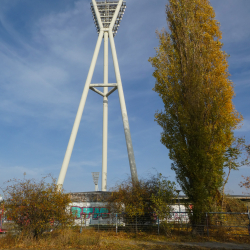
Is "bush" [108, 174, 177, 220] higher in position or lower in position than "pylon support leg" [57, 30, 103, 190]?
lower

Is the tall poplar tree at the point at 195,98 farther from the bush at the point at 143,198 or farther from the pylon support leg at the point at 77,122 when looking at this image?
the pylon support leg at the point at 77,122

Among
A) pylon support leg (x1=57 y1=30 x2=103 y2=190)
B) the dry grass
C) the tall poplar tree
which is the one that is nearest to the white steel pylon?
pylon support leg (x1=57 y1=30 x2=103 y2=190)

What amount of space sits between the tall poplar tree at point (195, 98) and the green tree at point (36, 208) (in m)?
6.41

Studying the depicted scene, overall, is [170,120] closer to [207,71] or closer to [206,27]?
[207,71]

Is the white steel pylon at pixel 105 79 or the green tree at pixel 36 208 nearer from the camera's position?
the green tree at pixel 36 208

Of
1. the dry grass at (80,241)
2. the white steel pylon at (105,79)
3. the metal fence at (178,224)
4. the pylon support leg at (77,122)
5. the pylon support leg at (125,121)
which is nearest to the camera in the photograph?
the dry grass at (80,241)

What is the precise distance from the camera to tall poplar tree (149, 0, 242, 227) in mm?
12375

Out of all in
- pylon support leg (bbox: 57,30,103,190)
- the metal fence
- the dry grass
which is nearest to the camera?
the dry grass

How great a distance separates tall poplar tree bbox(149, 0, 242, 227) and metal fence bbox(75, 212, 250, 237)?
0.59 metres

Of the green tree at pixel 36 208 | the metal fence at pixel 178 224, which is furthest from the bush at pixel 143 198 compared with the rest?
the green tree at pixel 36 208

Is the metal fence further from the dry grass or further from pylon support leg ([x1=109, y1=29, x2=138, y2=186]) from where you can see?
pylon support leg ([x1=109, y1=29, x2=138, y2=186])

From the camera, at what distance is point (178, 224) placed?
12.6 m

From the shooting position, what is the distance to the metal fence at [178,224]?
464 inches

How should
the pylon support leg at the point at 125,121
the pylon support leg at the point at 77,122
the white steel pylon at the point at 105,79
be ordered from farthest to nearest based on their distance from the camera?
the white steel pylon at the point at 105,79 → the pylon support leg at the point at 77,122 → the pylon support leg at the point at 125,121
